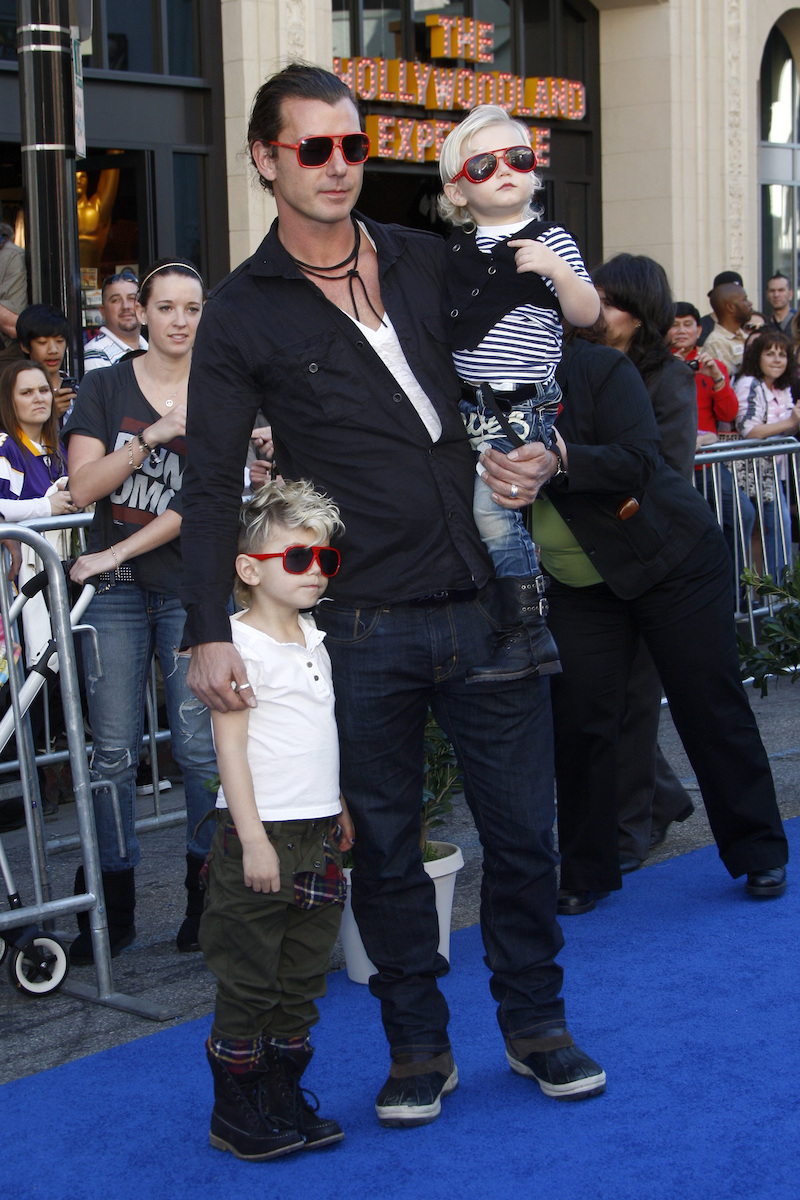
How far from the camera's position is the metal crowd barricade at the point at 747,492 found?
25.6 feet

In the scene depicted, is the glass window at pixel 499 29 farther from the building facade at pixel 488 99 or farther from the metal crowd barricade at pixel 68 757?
the metal crowd barricade at pixel 68 757

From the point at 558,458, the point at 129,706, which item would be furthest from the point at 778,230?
the point at 558,458

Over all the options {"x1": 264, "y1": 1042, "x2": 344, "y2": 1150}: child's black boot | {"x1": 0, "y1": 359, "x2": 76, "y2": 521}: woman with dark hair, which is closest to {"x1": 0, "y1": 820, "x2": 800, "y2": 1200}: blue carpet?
{"x1": 264, "y1": 1042, "x2": 344, "y2": 1150}: child's black boot

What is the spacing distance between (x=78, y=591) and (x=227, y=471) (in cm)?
268

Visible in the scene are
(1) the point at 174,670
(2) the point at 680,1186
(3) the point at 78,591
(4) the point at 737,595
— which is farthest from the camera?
Result: (4) the point at 737,595

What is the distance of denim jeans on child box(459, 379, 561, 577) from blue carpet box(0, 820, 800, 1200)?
1.31 meters

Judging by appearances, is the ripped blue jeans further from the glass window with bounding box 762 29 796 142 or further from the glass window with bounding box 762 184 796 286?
the glass window with bounding box 762 29 796 142

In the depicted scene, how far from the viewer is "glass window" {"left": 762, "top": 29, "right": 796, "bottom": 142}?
19828 millimetres

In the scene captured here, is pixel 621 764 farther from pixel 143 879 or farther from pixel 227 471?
pixel 227 471

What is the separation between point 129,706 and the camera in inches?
185

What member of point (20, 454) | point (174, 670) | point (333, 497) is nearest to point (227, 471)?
point (333, 497)

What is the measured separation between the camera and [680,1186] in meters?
3.13

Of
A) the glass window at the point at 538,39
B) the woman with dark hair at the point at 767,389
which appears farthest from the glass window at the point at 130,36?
the glass window at the point at 538,39

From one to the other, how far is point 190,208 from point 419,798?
379 inches
